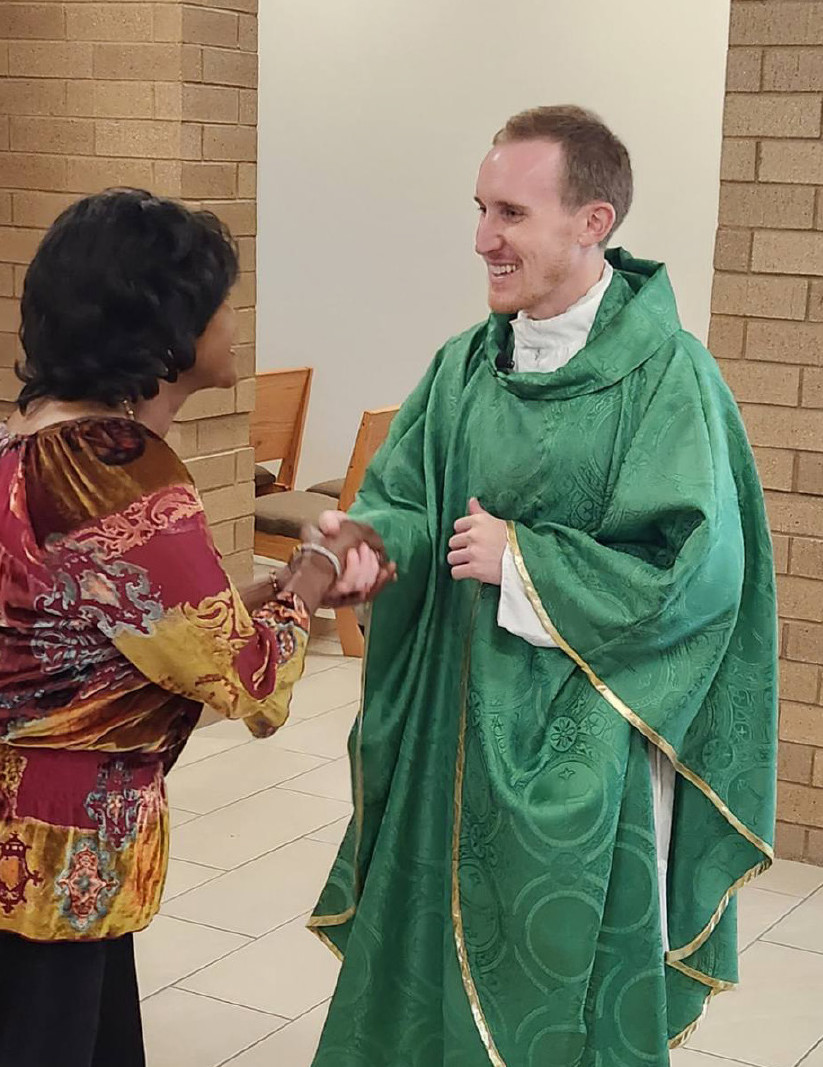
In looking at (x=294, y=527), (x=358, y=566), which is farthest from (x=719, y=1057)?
(x=294, y=527)

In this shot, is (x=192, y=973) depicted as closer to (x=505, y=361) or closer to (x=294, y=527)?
(x=505, y=361)

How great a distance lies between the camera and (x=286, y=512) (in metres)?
5.78

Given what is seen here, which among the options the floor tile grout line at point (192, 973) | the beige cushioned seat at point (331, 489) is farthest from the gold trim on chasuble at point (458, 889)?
the beige cushioned seat at point (331, 489)

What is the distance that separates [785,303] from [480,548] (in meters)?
1.68

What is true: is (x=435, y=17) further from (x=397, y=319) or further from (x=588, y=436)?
(x=588, y=436)

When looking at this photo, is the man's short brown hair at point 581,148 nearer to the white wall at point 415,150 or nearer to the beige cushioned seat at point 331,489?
the beige cushioned seat at point 331,489

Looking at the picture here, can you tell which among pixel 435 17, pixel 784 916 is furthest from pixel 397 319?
pixel 784 916

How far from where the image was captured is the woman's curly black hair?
1858mm

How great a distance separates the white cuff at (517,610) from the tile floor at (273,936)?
1093mm

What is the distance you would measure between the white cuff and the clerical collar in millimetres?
279

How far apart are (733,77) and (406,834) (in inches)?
78.0

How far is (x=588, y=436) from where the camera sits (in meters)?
2.31

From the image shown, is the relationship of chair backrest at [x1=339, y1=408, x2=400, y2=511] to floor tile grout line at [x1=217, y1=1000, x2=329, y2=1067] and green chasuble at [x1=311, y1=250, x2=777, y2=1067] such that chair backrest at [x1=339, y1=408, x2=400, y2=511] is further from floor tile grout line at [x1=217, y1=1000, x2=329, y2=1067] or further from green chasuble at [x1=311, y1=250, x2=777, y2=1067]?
green chasuble at [x1=311, y1=250, x2=777, y2=1067]

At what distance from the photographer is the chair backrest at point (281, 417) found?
628cm
